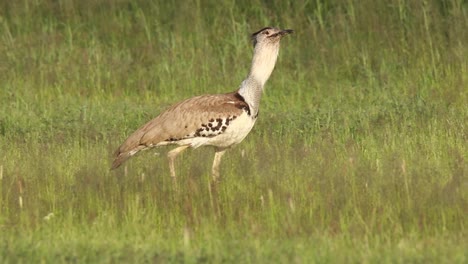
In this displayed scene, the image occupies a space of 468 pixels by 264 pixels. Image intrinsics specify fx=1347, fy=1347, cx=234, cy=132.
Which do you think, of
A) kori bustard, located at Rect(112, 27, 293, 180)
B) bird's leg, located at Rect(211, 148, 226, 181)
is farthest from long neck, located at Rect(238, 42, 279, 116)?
bird's leg, located at Rect(211, 148, 226, 181)

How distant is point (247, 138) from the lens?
35.0 ft

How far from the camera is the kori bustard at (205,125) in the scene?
905 cm

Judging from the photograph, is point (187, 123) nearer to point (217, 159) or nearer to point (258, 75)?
point (217, 159)

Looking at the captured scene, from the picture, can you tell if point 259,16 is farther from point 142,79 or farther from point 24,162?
point 24,162

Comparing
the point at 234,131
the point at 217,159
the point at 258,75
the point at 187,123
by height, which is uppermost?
the point at 258,75

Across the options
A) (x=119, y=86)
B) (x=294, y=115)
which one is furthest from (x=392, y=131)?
(x=119, y=86)

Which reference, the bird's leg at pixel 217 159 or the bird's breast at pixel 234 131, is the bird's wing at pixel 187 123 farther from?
the bird's leg at pixel 217 159

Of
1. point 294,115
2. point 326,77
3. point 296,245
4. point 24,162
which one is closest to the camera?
point 296,245

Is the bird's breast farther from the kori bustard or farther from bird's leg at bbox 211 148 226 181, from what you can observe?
bird's leg at bbox 211 148 226 181

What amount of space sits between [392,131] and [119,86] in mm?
3704

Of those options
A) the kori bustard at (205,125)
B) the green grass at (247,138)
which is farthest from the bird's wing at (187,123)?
the green grass at (247,138)

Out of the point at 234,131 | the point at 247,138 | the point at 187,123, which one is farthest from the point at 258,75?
the point at 247,138

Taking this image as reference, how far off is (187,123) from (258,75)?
63 cm

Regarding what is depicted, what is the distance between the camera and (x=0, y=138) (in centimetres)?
1079
